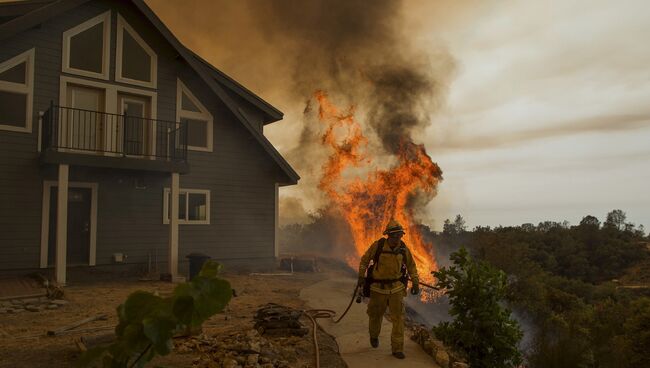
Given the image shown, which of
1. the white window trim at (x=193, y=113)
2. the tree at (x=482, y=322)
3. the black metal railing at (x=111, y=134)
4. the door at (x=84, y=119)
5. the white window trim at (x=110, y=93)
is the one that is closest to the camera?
the tree at (x=482, y=322)

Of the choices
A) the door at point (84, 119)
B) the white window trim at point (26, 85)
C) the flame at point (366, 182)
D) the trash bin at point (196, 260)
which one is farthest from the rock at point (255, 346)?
the flame at point (366, 182)

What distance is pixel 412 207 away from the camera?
21.7 meters

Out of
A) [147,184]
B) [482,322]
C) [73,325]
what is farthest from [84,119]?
[482,322]

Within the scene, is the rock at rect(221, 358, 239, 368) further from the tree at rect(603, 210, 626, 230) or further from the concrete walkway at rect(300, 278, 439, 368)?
the tree at rect(603, 210, 626, 230)

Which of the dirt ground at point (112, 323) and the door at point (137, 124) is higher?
the door at point (137, 124)

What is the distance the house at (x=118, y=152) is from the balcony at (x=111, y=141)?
0.11 ft

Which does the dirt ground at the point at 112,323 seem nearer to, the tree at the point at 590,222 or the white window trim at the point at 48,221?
the white window trim at the point at 48,221

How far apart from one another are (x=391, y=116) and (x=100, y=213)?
15693 millimetres

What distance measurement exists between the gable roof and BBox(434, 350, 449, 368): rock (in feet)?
35.1

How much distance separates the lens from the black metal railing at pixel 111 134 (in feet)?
41.2

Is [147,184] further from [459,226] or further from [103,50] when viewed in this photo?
[459,226]

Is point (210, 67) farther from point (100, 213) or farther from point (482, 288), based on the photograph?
point (482, 288)

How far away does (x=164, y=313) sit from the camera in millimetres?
1854

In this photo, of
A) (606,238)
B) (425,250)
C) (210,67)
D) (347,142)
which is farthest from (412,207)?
(606,238)
